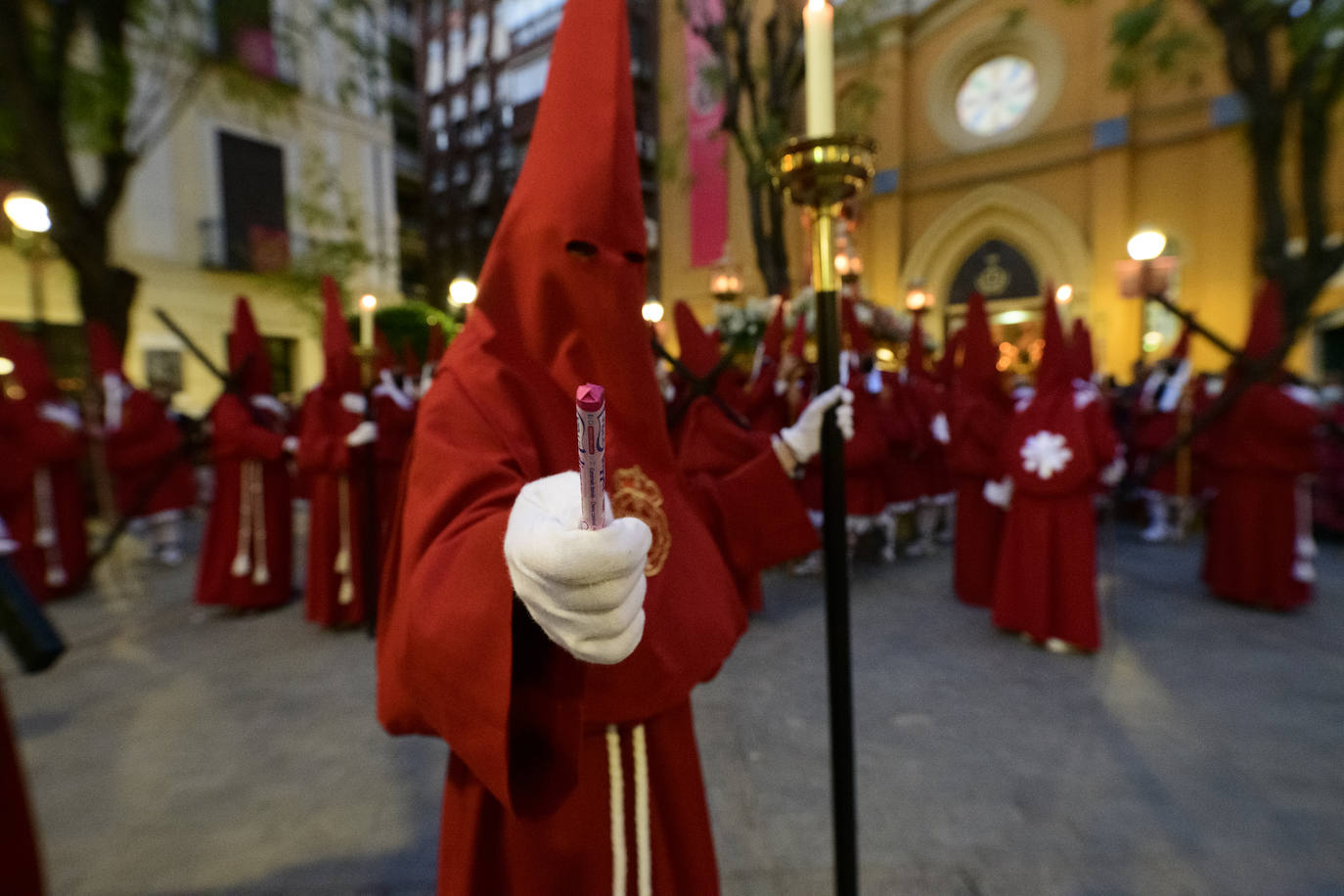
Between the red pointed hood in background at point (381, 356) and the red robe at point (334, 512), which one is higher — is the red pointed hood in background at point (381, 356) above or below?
above

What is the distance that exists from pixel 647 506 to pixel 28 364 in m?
7.33

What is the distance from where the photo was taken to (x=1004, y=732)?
10.2ft

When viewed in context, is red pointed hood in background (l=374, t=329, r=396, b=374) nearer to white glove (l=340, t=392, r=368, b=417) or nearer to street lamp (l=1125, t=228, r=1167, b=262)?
white glove (l=340, t=392, r=368, b=417)

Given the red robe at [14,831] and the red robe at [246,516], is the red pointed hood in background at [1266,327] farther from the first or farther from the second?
the red robe at [246,516]

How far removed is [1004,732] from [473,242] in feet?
94.0

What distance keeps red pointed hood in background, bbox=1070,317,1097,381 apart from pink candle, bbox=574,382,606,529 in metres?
4.35

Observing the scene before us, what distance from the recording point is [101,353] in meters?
6.26

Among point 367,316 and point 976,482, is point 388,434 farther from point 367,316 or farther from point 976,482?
point 976,482

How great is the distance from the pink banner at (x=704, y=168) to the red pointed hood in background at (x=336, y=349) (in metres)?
11.4

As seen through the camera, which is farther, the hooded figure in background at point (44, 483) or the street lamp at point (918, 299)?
the street lamp at point (918, 299)

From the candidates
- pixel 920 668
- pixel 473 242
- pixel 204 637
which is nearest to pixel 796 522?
pixel 920 668

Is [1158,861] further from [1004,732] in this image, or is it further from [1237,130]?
[1237,130]

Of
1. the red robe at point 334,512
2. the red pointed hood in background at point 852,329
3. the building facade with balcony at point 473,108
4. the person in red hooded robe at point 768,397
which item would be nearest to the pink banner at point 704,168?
the building facade with balcony at point 473,108

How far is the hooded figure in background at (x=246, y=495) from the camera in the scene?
5012 millimetres
